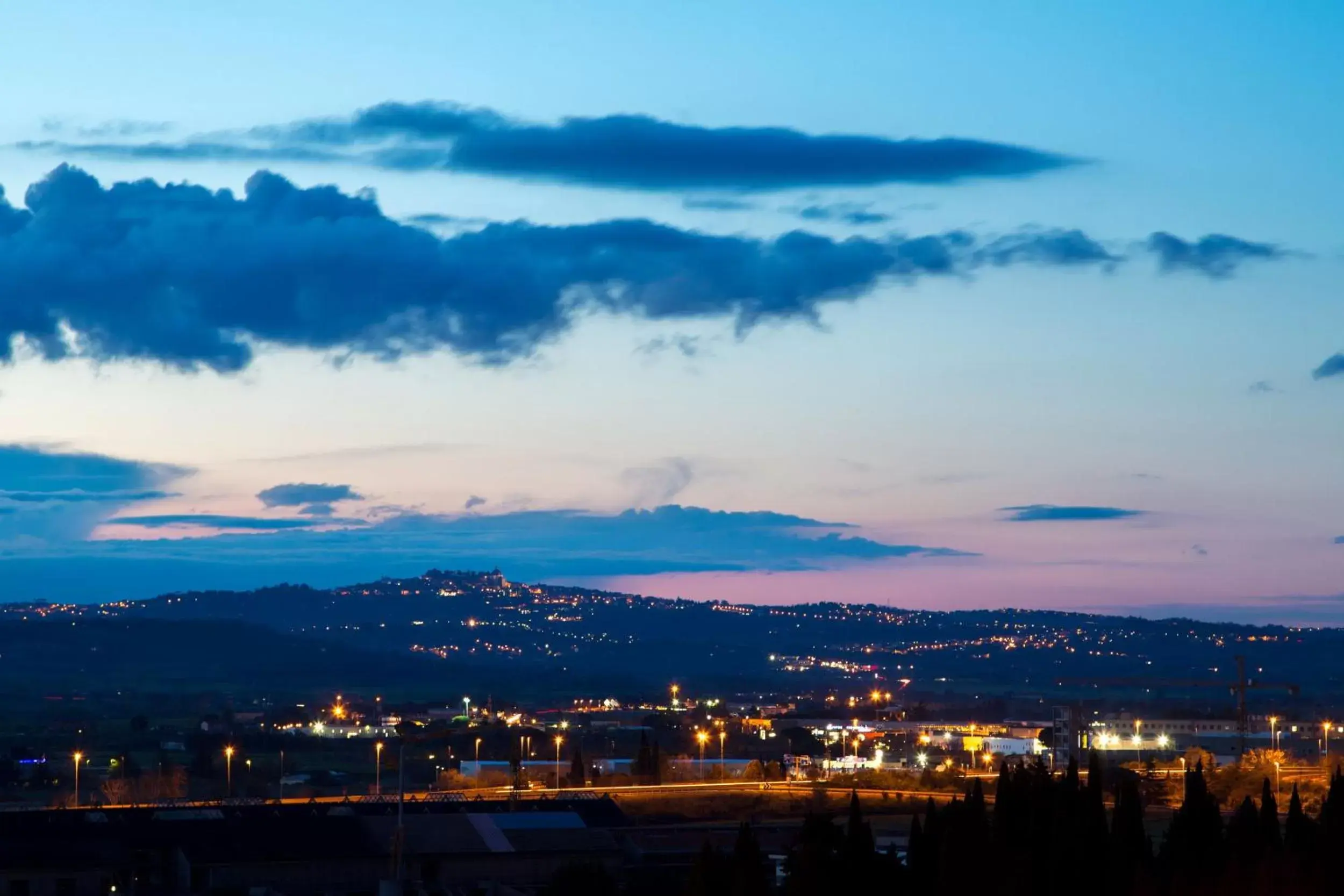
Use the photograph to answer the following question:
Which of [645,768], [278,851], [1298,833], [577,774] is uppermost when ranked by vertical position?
[645,768]

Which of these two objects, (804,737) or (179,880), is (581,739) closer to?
(804,737)

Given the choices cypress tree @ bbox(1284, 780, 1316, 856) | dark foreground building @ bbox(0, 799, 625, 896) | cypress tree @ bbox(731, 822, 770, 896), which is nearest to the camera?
cypress tree @ bbox(731, 822, 770, 896)

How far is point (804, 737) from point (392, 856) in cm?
10008

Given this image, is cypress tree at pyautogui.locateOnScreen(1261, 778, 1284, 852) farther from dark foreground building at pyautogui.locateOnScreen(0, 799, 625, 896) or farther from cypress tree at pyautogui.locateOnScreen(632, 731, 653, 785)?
Answer: cypress tree at pyautogui.locateOnScreen(632, 731, 653, 785)

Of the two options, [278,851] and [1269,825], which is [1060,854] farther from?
[278,851]

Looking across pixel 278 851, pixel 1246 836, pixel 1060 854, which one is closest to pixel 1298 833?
pixel 1246 836

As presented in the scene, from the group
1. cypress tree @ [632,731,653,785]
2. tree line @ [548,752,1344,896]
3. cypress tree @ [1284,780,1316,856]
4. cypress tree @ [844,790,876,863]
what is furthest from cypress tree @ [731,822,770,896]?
cypress tree @ [632,731,653,785]

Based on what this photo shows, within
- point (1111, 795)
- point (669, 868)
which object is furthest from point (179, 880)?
point (1111, 795)

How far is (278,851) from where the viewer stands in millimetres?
76625

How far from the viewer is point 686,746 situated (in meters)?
164

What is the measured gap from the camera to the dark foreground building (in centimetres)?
7375

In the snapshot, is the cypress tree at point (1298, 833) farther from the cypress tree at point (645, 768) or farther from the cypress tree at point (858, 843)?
the cypress tree at point (645, 768)

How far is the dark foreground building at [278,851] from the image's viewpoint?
242 feet

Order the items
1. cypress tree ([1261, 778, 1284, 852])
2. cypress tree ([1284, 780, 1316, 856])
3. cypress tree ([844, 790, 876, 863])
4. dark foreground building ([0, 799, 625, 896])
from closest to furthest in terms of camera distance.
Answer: cypress tree ([844, 790, 876, 863]) → cypress tree ([1284, 780, 1316, 856]) → cypress tree ([1261, 778, 1284, 852]) → dark foreground building ([0, 799, 625, 896])
